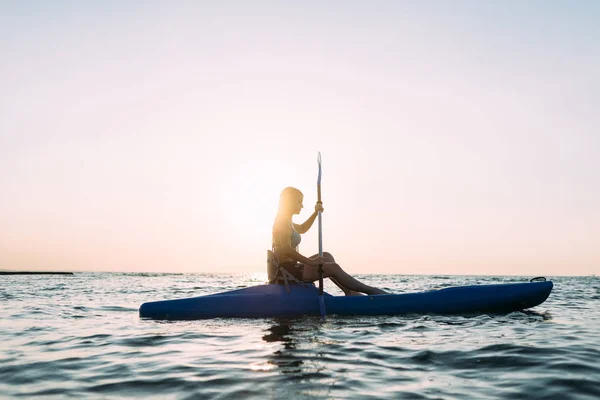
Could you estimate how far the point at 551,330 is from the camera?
21.8 ft

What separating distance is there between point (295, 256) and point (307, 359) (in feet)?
12.4

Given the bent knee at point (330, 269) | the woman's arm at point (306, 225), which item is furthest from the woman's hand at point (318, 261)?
the woman's arm at point (306, 225)

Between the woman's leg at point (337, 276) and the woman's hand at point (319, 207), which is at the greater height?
the woman's hand at point (319, 207)

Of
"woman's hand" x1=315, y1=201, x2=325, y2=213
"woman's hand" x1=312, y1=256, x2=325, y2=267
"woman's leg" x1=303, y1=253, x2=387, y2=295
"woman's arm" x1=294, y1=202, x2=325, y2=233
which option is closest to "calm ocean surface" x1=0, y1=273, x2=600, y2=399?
"woman's leg" x1=303, y1=253, x2=387, y2=295

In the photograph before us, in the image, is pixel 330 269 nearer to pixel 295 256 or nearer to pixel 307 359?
pixel 295 256

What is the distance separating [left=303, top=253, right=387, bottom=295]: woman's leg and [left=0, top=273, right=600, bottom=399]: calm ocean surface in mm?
886

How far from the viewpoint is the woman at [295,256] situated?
27.0 feet

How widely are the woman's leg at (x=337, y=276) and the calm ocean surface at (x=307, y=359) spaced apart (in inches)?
34.9

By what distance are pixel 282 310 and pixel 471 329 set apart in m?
3.18

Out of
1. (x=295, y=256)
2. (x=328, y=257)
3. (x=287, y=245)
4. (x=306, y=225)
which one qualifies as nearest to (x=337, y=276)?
(x=328, y=257)

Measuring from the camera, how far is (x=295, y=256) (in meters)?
8.27

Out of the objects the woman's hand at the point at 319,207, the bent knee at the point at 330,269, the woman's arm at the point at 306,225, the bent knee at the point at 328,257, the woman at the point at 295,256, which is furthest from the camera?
the woman's arm at the point at 306,225

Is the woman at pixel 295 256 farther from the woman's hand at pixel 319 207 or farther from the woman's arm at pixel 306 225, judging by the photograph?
the woman's hand at pixel 319 207

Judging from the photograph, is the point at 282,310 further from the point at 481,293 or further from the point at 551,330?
the point at 551,330
